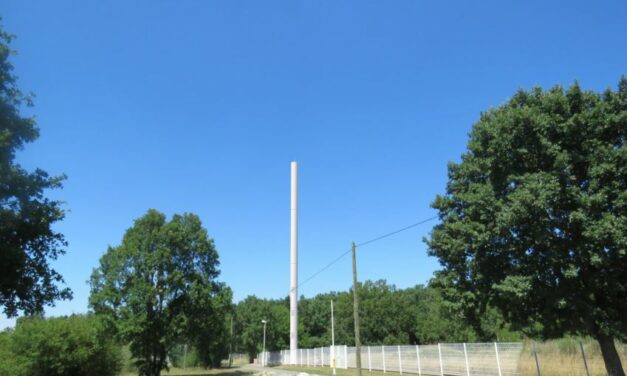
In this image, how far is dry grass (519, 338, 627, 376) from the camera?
68.0ft

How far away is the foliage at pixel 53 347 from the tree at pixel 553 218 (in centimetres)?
3378

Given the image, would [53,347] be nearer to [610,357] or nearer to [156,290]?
[156,290]

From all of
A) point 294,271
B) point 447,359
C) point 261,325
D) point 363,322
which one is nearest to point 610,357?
point 447,359

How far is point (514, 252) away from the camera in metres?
18.7

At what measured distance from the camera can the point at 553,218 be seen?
1714cm

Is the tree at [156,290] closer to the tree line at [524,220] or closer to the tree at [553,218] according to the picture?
the tree line at [524,220]

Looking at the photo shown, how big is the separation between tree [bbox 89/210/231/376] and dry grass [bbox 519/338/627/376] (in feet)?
90.5

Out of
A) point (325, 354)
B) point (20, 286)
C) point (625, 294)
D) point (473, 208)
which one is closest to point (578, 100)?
point (473, 208)

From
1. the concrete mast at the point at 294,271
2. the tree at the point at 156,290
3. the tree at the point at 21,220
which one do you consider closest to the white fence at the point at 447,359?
the tree at the point at 156,290

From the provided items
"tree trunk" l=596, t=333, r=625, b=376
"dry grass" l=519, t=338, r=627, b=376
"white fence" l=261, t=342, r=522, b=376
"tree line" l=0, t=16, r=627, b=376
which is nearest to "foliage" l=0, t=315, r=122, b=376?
"white fence" l=261, t=342, r=522, b=376

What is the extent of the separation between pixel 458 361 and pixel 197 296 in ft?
75.9

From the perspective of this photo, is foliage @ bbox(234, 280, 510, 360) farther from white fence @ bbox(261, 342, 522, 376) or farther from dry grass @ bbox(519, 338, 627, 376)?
dry grass @ bbox(519, 338, 627, 376)

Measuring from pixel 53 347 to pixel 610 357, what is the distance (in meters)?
41.5

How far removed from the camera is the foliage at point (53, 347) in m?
40.3
